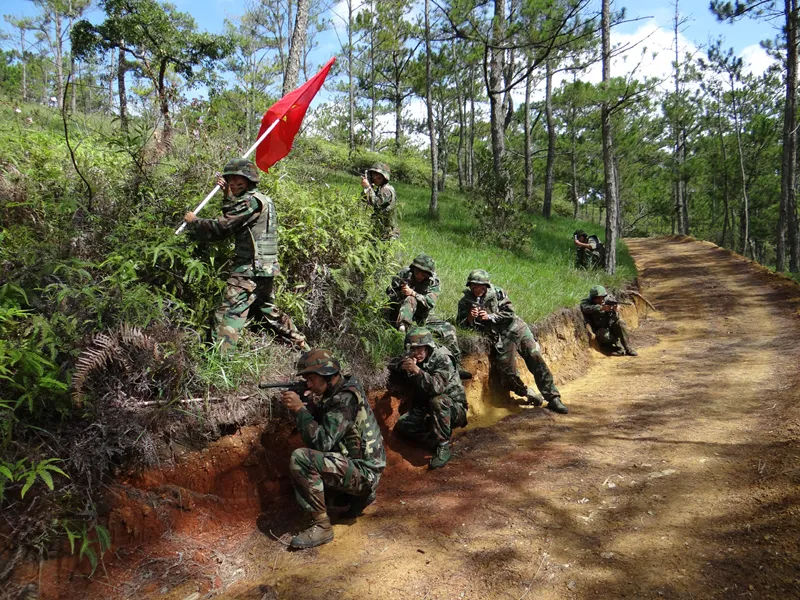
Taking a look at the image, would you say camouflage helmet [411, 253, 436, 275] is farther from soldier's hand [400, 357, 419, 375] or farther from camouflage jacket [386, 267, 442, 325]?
soldier's hand [400, 357, 419, 375]

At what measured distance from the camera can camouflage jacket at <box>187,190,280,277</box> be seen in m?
4.45

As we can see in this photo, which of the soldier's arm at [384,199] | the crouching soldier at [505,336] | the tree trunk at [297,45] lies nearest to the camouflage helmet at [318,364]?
the crouching soldier at [505,336]

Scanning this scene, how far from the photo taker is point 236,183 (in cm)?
468

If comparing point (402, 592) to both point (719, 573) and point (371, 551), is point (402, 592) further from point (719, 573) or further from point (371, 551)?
point (719, 573)

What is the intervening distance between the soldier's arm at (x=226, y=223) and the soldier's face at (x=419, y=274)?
2283mm

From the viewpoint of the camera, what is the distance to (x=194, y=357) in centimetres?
405

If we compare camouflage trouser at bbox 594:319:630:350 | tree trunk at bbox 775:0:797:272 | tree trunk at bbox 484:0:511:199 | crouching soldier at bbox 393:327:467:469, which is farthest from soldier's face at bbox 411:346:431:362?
tree trunk at bbox 775:0:797:272

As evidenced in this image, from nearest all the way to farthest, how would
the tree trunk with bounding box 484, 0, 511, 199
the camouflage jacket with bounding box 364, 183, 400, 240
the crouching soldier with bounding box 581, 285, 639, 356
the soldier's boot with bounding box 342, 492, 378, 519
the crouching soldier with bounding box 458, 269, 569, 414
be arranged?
the soldier's boot with bounding box 342, 492, 378, 519
the crouching soldier with bounding box 458, 269, 569, 414
the camouflage jacket with bounding box 364, 183, 400, 240
the crouching soldier with bounding box 581, 285, 639, 356
the tree trunk with bounding box 484, 0, 511, 199

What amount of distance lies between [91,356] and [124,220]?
172cm

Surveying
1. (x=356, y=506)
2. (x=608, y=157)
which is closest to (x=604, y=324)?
(x=608, y=157)

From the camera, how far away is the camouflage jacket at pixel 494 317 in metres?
6.63

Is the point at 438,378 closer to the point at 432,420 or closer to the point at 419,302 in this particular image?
the point at 432,420

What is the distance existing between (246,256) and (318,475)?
6.72 ft

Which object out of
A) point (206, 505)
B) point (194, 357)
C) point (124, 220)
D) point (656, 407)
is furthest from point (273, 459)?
point (656, 407)
